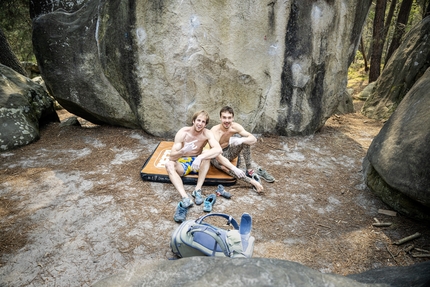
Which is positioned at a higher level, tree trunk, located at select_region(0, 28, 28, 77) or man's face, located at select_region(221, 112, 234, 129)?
tree trunk, located at select_region(0, 28, 28, 77)

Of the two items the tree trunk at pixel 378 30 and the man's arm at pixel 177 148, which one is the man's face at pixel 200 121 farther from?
the tree trunk at pixel 378 30

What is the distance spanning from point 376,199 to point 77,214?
12.2ft

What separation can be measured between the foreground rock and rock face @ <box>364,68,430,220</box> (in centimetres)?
163

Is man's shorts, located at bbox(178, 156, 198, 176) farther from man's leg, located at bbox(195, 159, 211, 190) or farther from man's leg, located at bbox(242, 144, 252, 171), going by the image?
man's leg, located at bbox(242, 144, 252, 171)

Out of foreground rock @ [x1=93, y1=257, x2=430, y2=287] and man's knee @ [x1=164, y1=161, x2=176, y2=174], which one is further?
man's knee @ [x1=164, y1=161, x2=176, y2=174]

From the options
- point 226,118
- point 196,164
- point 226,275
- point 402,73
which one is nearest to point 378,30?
point 402,73

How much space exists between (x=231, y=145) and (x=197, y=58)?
6.17 ft

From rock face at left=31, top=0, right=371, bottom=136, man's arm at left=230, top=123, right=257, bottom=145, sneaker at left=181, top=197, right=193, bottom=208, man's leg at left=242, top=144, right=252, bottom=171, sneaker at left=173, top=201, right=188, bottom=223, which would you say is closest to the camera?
sneaker at left=173, top=201, right=188, bottom=223

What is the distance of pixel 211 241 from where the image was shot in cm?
260

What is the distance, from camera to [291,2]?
5184mm

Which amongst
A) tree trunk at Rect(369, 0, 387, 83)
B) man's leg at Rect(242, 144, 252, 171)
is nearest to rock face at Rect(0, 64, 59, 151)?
man's leg at Rect(242, 144, 252, 171)

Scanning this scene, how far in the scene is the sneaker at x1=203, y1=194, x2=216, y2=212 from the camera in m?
3.52

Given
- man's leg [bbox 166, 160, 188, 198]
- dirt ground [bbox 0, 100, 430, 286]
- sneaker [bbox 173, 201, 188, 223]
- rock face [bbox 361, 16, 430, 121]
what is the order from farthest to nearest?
rock face [bbox 361, 16, 430, 121] → man's leg [bbox 166, 160, 188, 198] → sneaker [bbox 173, 201, 188, 223] → dirt ground [bbox 0, 100, 430, 286]

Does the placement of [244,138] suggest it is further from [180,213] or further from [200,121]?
[180,213]
